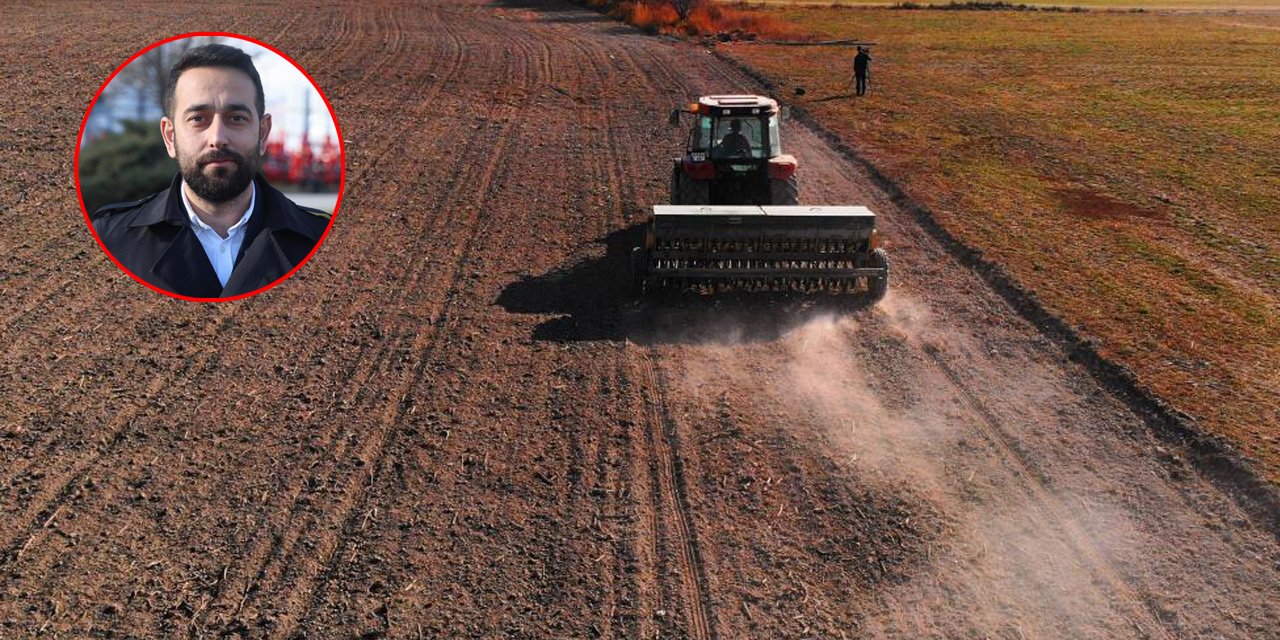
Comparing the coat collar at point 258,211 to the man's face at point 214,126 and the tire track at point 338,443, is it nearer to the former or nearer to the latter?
the man's face at point 214,126

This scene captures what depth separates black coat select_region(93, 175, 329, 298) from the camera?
4434 mm

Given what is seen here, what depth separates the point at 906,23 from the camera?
5125cm

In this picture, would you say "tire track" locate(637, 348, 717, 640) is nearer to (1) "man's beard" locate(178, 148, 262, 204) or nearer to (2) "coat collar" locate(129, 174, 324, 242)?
(2) "coat collar" locate(129, 174, 324, 242)

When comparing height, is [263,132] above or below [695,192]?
above

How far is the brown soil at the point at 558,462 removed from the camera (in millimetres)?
7879

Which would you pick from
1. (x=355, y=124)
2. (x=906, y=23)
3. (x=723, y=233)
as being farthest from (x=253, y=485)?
(x=906, y=23)

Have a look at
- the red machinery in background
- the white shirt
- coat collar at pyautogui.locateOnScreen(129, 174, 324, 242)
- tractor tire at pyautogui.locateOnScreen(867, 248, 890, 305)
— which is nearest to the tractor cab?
tractor tire at pyautogui.locateOnScreen(867, 248, 890, 305)

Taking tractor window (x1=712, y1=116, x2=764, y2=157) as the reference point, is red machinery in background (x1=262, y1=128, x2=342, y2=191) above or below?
above

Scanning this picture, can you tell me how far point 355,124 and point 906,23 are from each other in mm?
34222

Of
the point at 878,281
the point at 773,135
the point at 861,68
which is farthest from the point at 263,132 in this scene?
the point at 861,68

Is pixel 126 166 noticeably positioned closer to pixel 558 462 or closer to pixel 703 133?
pixel 558 462

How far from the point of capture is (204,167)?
4.17 m

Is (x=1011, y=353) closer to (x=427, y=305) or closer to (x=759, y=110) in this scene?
(x=759, y=110)

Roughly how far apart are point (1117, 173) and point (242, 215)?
20297mm
